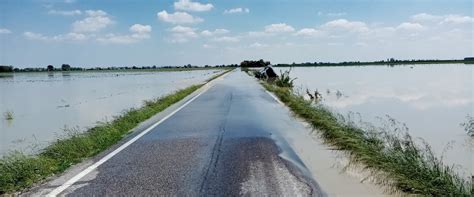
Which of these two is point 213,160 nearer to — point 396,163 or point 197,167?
point 197,167

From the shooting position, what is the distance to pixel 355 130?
11.6 meters

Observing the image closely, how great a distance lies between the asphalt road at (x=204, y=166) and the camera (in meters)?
6.50

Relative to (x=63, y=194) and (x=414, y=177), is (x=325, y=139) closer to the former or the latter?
(x=414, y=177)

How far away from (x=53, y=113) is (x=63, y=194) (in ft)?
60.1

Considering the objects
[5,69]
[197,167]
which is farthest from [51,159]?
[5,69]

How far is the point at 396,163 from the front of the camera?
7719 mm

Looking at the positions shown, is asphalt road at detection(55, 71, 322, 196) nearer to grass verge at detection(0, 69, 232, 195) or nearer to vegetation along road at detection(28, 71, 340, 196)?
vegetation along road at detection(28, 71, 340, 196)

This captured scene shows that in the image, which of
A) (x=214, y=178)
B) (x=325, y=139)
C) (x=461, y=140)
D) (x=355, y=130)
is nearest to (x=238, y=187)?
(x=214, y=178)

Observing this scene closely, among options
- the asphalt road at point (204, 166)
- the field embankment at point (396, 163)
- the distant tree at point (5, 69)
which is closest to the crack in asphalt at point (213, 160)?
the asphalt road at point (204, 166)

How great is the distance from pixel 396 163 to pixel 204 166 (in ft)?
10.6

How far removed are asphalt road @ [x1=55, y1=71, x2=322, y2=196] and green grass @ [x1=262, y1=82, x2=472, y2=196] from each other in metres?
1.17

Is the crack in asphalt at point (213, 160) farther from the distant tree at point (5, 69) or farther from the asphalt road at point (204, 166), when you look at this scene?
the distant tree at point (5, 69)

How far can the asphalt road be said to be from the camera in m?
6.50

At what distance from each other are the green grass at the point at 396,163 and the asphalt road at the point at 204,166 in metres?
1.17
